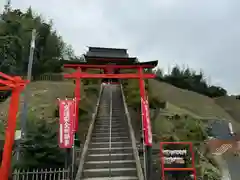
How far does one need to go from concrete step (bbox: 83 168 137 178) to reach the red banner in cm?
121

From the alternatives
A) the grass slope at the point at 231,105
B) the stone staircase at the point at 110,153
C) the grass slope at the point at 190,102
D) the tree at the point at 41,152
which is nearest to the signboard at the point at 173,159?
the stone staircase at the point at 110,153

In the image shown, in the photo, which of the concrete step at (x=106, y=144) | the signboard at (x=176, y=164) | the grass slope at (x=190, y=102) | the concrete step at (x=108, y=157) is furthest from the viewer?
the grass slope at (x=190, y=102)

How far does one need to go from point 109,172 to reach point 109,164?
16.5 inches

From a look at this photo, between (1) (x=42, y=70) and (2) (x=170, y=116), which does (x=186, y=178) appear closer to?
(2) (x=170, y=116)

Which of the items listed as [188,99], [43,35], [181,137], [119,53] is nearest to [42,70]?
[43,35]

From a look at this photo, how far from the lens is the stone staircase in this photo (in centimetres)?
806

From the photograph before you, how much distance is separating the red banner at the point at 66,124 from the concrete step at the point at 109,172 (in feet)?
3.98

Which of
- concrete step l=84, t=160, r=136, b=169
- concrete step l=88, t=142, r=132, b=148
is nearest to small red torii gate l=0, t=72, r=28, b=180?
concrete step l=84, t=160, r=136, b=169

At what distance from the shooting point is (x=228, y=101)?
2450 cm

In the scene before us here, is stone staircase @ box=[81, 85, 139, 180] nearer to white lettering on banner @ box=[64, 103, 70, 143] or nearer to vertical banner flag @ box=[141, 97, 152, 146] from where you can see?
vertical banner flag @ box=[141, 97, 152, 146]

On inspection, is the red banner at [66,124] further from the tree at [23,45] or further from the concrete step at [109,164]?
the tree at [23,45]

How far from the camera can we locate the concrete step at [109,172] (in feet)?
26.4

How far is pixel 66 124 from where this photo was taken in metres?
8.09

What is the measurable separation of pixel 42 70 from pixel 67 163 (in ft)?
83.7
